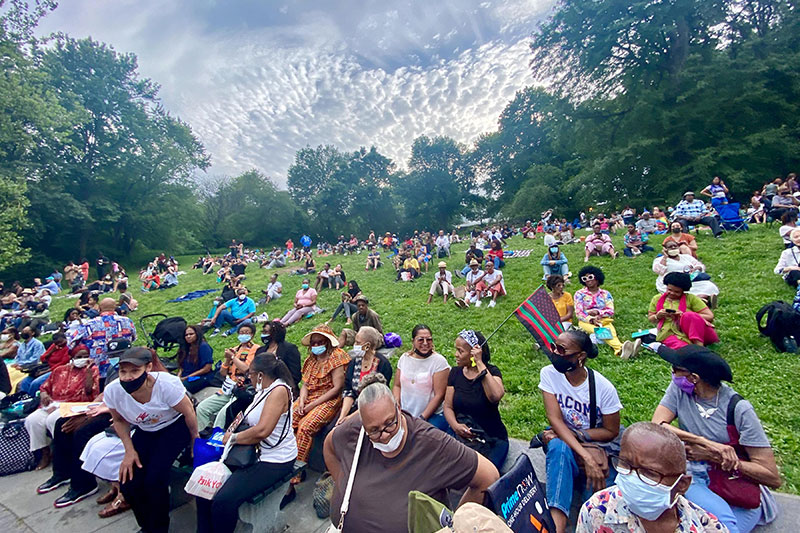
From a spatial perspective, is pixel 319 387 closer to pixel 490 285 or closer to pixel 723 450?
pixel 723 450

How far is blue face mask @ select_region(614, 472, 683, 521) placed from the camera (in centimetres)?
180

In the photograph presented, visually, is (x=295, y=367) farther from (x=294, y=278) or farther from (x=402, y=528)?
(x=294, y=278)

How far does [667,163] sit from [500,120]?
28.1 m

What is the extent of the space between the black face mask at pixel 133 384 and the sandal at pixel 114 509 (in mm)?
1637

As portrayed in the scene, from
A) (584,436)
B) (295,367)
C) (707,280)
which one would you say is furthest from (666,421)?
(707,280)

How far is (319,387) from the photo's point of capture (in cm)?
479

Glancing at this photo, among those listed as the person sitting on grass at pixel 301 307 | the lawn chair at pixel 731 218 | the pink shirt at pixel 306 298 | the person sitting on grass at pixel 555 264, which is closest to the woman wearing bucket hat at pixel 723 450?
the person sitting on grass at pixel 555 264

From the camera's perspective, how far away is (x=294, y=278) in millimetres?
19250

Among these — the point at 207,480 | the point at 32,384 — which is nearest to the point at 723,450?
the point at 207,480

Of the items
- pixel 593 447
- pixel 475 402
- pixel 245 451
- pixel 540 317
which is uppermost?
pixel 245 451

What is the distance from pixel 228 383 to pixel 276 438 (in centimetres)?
260

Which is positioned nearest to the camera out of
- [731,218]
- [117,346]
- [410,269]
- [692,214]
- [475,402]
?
[475,402]

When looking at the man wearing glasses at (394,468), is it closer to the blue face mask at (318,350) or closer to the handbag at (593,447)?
the handbag at (593,447)

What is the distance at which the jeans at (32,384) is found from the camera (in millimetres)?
6406
